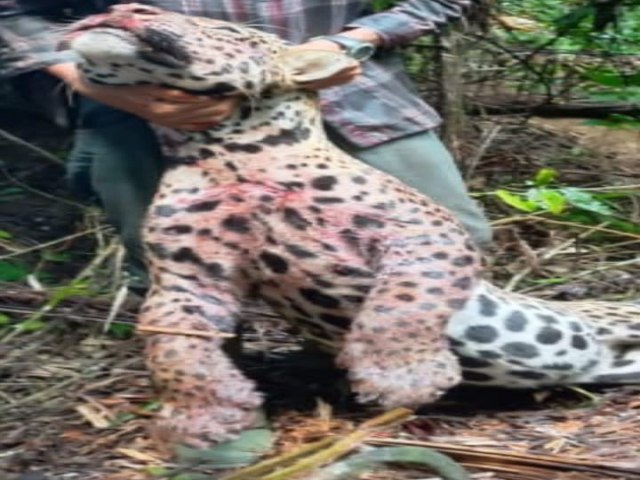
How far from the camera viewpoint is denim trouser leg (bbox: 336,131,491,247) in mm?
3242

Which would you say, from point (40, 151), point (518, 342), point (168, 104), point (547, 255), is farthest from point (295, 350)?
point (40, 151)

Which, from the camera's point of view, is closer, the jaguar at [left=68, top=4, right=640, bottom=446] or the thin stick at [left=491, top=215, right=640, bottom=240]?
the jaguar at [left=68, top=4, right=640, bottom=446]

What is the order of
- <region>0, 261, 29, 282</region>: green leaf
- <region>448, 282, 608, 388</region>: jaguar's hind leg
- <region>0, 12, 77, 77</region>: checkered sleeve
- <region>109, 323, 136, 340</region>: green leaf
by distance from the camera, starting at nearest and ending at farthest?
<region>448, 282, 608, 388</region>: jaguar's hind leg → <region>0, 12, 77, 77</region>: checkered sleeve → <region>109, 323, 136, 340</region>: green leaf → <region>0, 261, 29, 282</region>: green leaf

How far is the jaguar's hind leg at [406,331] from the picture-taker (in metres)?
2.64

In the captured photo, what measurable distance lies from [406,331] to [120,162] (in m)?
0.85

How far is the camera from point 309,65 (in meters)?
2.79

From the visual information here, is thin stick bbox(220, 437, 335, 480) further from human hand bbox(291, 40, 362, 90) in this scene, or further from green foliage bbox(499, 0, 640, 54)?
green foliage bbox(499, 0, 640, 54)

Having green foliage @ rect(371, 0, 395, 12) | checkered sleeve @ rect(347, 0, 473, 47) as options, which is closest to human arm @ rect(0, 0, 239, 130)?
checkered sleeve @ rect(347, 0, 473, 47)

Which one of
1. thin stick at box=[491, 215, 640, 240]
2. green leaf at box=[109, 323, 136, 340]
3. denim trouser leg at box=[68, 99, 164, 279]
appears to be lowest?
thin stick at box=[491, 215, 640, 240]

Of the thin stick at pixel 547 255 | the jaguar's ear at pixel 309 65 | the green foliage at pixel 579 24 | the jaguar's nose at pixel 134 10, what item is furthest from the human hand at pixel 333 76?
the green foliage at pixel 579 24

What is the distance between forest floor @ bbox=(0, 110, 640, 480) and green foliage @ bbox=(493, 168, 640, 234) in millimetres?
19

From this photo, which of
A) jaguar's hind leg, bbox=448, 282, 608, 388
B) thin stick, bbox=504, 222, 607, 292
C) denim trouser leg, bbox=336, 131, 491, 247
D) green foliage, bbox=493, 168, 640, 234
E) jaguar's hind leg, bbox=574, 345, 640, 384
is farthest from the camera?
thin stick, bbox=504, 222, 607, 292

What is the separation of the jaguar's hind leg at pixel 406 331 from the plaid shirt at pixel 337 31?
549 millimetres

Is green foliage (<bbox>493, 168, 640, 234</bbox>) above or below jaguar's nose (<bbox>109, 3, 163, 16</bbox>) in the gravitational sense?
below
